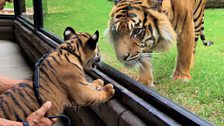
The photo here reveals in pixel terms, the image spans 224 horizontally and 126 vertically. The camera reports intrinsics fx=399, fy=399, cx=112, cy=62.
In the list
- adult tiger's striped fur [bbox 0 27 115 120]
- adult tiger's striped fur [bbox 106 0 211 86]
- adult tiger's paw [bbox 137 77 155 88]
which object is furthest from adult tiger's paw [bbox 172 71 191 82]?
adult tiger's striped fur [bbox 0 27 115 120]

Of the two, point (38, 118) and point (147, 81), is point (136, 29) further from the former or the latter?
point (38, 118)

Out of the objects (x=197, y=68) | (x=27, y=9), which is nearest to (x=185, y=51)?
(x=197, y=68)

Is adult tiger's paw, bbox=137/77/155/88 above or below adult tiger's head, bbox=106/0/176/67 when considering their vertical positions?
below

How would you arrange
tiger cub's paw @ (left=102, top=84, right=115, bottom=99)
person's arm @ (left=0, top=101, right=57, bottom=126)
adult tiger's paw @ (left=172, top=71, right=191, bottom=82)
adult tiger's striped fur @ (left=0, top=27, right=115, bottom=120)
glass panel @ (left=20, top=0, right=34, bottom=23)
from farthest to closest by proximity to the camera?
glass panel @ (left=20, top=0, right=34, bottom=23) → tiger cub's paw @ (left=102, top=84, right=115, bottom=99) → adult tiger's paw @ (left=172, top=71, right=191, bottom=82) → adult tiger's striped fur @ (left=0, top=27, right=115, bottom=120) → person's arm @ (left=0, top=101, right=57, bottom=126)

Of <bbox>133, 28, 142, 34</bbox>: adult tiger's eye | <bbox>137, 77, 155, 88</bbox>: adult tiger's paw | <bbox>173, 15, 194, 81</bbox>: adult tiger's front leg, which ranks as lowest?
<bbox>137, 77, 155, 88</bbox>: adult tiger's paw

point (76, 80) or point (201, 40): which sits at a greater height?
point (201, 40)

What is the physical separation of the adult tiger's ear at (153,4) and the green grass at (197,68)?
18 cm

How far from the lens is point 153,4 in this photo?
200 centimetres

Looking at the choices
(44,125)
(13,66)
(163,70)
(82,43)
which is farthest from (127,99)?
(13,66)

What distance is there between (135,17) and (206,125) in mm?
723

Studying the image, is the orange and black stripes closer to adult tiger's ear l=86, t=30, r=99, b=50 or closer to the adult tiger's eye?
adult tiger's ear l=86, t=30, r=99, b=50

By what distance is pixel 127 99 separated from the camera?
195cm

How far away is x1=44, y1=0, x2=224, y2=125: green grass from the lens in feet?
5.16

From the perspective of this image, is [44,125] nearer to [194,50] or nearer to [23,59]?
[194,50]
